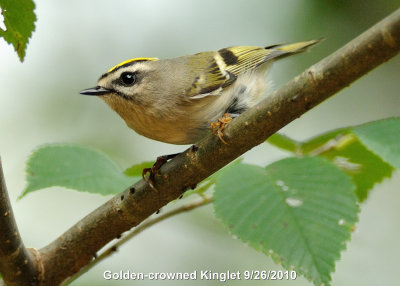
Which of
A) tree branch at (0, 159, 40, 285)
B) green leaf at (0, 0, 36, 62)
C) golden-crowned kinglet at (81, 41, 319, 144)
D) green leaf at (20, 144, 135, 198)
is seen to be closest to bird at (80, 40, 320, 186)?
golden-crowned kinglet at (81, 41, 319, 144)

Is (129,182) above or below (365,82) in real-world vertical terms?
below

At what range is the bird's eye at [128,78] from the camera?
2996 millimetres

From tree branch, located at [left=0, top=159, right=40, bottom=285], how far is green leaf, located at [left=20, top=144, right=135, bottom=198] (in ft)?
0.92

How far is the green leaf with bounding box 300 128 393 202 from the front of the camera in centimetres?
234

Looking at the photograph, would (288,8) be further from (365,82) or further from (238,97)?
(238,97)

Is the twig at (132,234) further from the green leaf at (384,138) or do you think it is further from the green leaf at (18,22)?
the green leaf at (18,22)

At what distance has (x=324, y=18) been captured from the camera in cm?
570

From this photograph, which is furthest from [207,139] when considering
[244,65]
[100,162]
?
[244,65]

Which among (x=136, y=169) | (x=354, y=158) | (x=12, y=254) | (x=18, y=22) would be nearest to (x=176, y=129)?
(x=136, y=169)

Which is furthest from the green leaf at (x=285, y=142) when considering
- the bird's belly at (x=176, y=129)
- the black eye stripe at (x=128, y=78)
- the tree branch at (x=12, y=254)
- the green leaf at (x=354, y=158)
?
the tree branch at (x=12, y=254)

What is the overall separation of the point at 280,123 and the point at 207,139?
1.16 ft

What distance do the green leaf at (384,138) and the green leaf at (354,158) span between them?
1.06 ft

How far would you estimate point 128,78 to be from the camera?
3.02m

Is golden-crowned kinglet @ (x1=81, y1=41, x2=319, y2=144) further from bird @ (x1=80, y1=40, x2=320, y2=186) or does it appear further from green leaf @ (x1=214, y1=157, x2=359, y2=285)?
green leaf @ (x1=214, y1=157, x2=359, y2=285)
